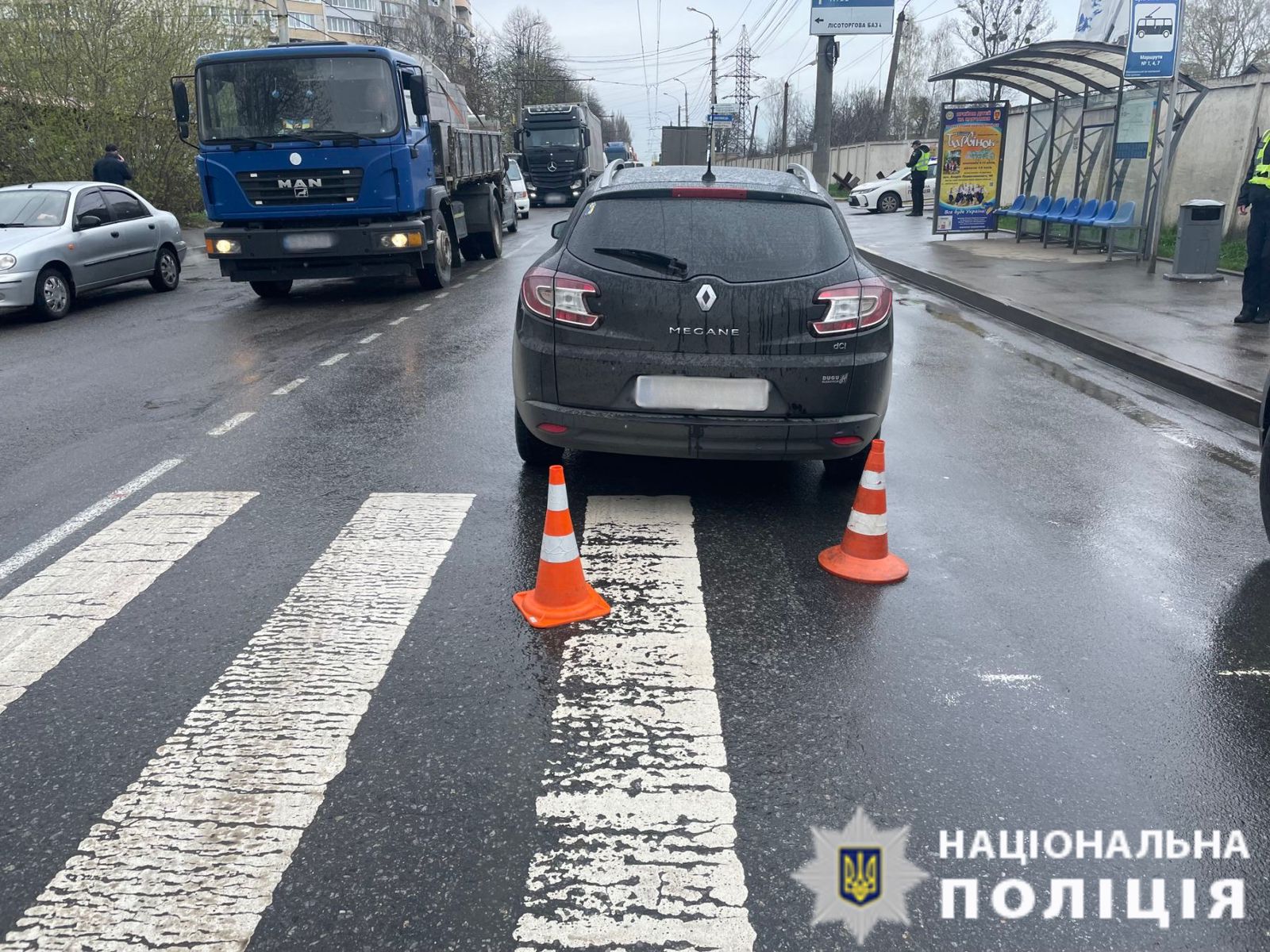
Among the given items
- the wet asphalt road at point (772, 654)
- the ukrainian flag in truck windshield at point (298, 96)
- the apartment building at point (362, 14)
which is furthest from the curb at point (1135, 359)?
the apartment building at point (362, 14)

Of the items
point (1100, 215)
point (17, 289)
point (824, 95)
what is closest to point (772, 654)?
point (17, 289)

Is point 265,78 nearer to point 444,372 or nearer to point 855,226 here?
point 444,372

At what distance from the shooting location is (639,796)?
2826mm

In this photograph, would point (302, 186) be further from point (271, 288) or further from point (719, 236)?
point (719, 236)

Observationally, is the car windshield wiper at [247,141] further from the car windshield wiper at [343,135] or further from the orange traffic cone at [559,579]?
the orange traffic cone at [559,579]

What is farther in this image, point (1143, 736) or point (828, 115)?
point (828, 115)

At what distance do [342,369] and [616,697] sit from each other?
20.9 ft

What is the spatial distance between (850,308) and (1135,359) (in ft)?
17.3

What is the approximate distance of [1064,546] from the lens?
4805 mm

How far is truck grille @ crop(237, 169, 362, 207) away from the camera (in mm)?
12250

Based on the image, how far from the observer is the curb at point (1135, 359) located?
297 inches

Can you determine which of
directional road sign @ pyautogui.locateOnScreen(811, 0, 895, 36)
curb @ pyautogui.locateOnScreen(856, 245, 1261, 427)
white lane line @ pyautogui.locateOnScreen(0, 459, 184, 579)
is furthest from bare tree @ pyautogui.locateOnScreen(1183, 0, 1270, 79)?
white lane line @ pyautogui.locateOnScreen(0, 459, 184, 579)

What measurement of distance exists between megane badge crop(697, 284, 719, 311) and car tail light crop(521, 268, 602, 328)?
1.57ft

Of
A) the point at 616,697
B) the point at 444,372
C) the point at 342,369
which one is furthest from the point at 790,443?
the point at 342,369
